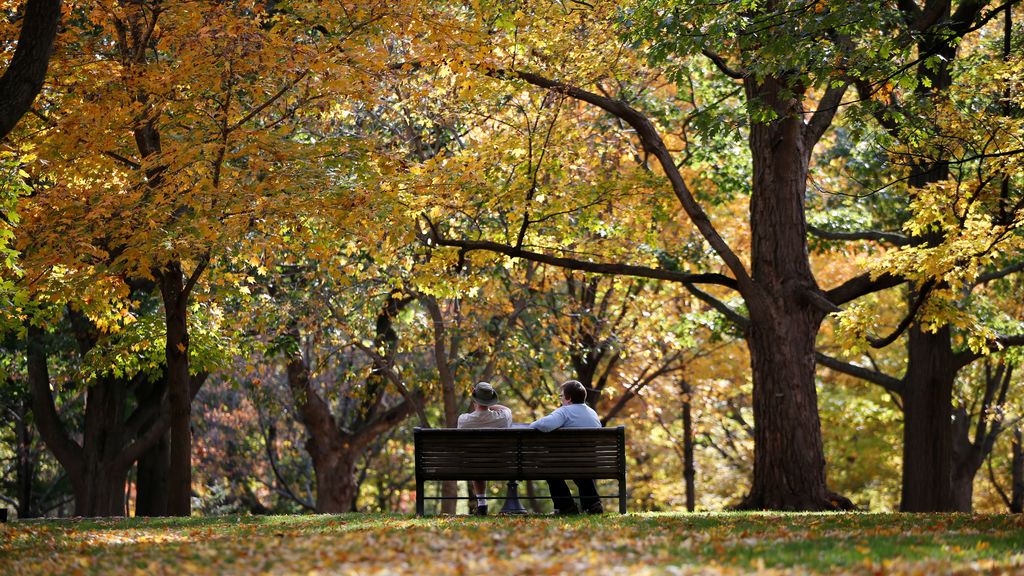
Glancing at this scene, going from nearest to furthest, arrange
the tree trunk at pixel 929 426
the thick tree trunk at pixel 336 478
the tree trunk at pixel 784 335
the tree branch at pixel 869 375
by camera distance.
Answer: the tree trunk at pixel 784 335 → the tree trunk at pixel 929 426 → the tree branch at pixel 869 375 → the thick tree trunk at pixel 336 478

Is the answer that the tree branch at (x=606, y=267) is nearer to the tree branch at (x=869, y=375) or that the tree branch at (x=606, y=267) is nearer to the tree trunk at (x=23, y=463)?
the tree branch at (x=869, y=375)

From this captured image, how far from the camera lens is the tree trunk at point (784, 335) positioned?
45.0 ft

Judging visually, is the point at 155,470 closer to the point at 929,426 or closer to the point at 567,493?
the point at 567,493

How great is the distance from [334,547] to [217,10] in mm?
7077

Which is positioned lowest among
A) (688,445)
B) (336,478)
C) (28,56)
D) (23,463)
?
(336,478)

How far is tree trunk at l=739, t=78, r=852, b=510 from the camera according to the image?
45.0 feet

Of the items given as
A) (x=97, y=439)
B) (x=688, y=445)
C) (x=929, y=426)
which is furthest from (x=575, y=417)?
(x=688, y=445)

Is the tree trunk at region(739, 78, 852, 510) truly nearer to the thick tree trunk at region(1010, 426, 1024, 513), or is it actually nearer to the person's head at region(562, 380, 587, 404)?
the person's head at region(562, 380, 587, 404)

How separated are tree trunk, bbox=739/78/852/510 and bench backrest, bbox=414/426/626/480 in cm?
306

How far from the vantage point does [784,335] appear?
1390cm

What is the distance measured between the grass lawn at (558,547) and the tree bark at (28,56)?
341 cm

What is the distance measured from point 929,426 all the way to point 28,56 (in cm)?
1428

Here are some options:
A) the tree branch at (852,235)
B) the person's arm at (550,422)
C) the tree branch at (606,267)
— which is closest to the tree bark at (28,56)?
the person's arm at (550,422)

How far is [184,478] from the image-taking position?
1461 centimetres
